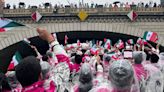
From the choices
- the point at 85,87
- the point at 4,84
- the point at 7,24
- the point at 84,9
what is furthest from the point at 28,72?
the point at 84,9

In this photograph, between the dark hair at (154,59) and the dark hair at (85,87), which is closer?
the dark hair at (85,87)

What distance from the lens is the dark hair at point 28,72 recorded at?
221 inches

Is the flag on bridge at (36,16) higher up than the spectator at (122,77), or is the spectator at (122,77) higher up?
the spectator at (122,77)

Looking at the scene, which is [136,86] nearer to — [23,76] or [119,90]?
[119,90]

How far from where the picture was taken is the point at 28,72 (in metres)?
5.59

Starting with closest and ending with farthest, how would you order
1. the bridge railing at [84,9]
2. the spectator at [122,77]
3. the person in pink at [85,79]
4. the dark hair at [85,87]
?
the spectator at [122,77]
the dark hair at [85,87]
the person in pink at [85,79]
the bridge railing at [84,9]

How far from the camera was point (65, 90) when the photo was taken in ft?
21.0

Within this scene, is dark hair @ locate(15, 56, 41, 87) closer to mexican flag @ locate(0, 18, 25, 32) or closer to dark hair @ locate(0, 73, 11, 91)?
dark hair @ locate(0, 73, 11, 91)

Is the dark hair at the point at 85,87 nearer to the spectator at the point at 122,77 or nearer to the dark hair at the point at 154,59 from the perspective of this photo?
the spectator at the point at 122,77

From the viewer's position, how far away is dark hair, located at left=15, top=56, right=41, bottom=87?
221 inches

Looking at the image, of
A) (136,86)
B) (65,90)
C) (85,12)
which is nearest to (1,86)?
(65,90)

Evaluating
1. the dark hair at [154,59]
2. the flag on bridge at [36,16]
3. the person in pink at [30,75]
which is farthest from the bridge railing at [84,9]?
the person in pink at [30,75]

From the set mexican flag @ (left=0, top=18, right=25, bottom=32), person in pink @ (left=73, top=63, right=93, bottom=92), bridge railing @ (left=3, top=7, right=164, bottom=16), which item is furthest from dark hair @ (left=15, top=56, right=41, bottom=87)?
bridge railing @ (left=3, top=7, right=164, bottom=16)

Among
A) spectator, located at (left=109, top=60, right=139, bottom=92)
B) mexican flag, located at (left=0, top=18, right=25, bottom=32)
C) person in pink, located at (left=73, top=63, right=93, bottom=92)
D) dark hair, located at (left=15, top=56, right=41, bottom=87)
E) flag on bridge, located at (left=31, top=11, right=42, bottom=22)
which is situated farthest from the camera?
flag on bridge, located at (left=31, top=11, right=42, bottom=22)
